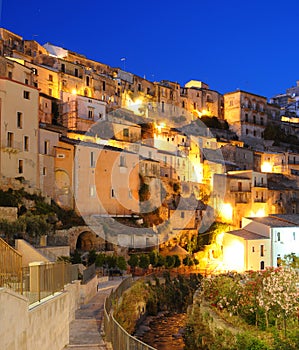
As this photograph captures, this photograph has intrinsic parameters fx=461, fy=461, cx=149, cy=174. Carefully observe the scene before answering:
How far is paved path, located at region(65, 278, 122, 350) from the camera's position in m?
13.6

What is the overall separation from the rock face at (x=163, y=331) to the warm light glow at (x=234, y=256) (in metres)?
13.8

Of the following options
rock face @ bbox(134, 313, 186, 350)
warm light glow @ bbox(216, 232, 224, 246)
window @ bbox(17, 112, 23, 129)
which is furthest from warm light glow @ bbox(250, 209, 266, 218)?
window @ bbox(17, 112, 23, 129)

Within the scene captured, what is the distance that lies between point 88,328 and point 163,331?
1338cm

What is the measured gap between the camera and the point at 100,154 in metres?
43.8

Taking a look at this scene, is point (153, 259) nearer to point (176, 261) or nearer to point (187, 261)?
point (176, 261)

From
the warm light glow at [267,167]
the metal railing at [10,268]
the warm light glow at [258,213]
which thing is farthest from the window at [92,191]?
the warm light glow at [267,167]

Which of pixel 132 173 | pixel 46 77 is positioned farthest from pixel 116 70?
pixel 132 173

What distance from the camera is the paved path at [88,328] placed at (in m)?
13.6

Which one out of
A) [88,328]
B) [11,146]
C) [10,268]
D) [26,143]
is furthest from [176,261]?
[10,268]

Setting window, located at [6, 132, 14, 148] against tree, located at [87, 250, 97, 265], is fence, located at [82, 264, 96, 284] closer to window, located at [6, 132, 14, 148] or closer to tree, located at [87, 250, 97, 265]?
tree, located at [87, 250, 97, 265]

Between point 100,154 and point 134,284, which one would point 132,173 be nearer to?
point 100,154

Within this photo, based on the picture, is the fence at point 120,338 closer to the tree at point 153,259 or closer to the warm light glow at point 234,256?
the tree at point 153,259

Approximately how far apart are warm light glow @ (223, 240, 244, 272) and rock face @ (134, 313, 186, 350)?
13750 millimetres

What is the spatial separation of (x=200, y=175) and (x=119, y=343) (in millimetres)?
50774
